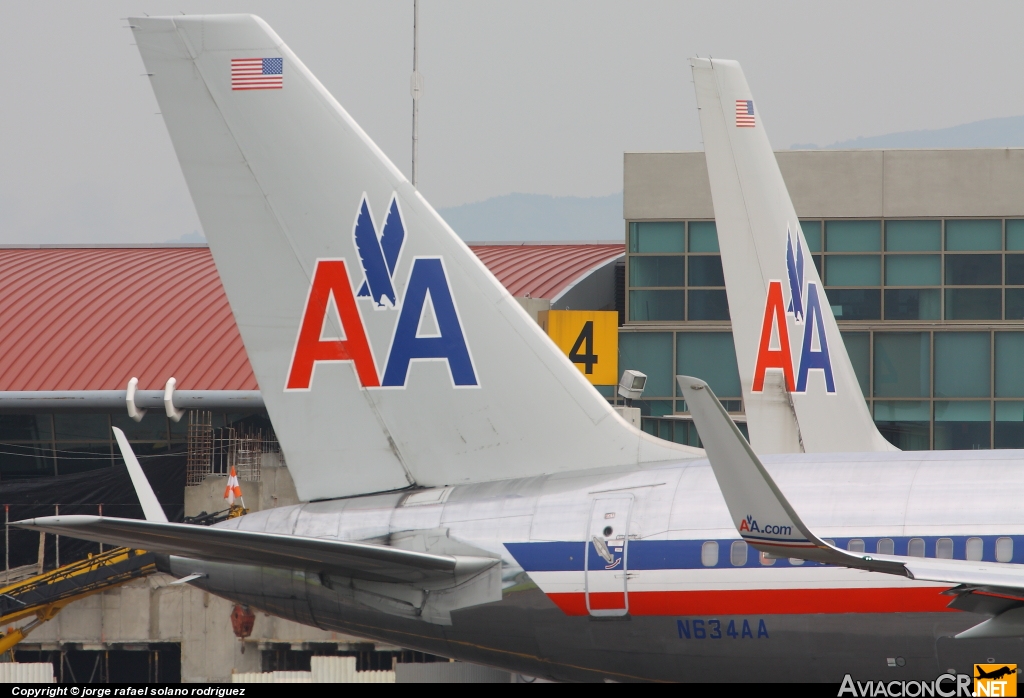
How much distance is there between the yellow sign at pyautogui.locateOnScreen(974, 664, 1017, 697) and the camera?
400 inches

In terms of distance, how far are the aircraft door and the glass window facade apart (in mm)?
23669

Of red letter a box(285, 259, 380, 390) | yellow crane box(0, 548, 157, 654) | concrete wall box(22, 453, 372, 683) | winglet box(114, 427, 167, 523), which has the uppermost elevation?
red letter a box(285, 259, 380, 390)

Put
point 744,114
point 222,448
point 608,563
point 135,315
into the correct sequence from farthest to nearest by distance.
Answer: point 135,315
point 222,448
point 744,114
point 608,563

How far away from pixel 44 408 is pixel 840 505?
3169 cm

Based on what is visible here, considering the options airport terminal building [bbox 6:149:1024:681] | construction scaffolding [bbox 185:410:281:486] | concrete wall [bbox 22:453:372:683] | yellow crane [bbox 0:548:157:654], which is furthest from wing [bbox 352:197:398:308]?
construction scaffolding [bbox 185:410:281:486]

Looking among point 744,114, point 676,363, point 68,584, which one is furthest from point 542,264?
point 744,114

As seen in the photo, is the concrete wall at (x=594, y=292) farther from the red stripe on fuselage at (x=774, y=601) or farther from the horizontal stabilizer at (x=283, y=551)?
the red stripe on fuselage at (x=774, y=601)

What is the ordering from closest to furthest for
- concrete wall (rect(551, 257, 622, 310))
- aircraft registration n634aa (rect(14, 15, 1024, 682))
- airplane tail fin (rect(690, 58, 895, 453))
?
aircraft registration n634aa (rect(14, 15, 1024, 682)), airplane tail fin (rect(690, 58, 895, 453)), concrete wall (rect(551, 257, 622, 310))

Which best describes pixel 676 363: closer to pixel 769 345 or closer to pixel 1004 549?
pixel 769 345

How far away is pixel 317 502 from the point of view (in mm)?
12945

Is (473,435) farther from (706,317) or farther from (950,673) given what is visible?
(706,317)

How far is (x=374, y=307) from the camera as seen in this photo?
1297 cm

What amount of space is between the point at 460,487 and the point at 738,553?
3.10 metres

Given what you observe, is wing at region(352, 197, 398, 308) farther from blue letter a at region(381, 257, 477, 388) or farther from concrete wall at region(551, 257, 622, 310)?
concrete wall at region(551, 257, 622, 310)
